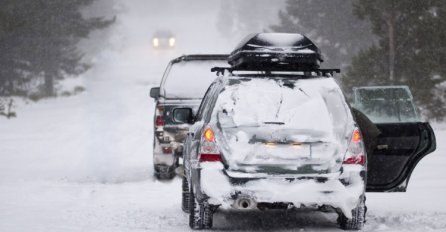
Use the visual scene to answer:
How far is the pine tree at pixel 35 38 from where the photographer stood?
34656mm

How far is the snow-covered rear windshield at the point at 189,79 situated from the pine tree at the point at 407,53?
394 inches

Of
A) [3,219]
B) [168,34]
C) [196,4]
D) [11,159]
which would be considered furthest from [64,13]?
[196,4]

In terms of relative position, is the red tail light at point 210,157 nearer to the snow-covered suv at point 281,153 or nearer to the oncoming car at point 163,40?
the snow-covered suv at point 281,153

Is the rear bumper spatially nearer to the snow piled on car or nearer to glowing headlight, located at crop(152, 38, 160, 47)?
the snow piled on car

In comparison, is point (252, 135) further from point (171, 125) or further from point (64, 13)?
Answer: point (64, 13)

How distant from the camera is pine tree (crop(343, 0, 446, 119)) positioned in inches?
889

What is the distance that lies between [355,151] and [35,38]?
3410 centimetres

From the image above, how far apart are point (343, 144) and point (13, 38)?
96.0 ft

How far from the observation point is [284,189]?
7.70 meters

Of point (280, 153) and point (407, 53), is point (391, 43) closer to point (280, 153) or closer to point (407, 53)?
point (407, 53)

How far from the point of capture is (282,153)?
25.5 feet

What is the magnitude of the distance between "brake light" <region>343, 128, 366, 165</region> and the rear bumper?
0.08 meters

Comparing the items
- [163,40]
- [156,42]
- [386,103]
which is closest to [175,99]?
[386,103]

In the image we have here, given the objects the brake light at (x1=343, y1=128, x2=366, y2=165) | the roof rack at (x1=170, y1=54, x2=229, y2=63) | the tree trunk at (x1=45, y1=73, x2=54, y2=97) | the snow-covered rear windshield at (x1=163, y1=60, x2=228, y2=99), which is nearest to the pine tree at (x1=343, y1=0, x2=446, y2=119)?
the roof rack at (x1=170, y1=54, x2=229, y2=63)
